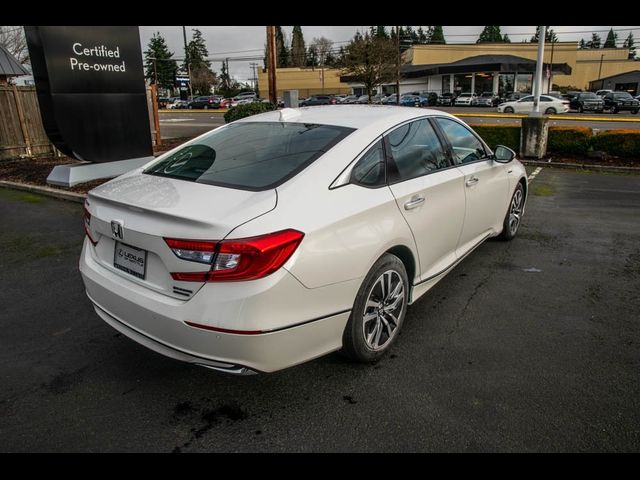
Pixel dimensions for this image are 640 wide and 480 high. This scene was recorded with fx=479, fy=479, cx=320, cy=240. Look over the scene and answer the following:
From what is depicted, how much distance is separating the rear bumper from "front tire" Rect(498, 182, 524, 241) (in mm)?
3331

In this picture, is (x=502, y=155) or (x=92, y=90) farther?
(x=92, y=90)

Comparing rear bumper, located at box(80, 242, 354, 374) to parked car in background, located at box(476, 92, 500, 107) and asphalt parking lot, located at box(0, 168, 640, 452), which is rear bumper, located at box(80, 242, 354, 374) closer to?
asphalt parking lot, located at box(0, 168, 640, 452)

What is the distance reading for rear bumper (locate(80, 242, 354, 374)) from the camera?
2.27 m

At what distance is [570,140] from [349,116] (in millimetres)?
10040

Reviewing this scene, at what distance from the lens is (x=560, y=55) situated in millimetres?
63906

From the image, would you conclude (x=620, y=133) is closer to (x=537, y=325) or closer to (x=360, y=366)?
(x=537, y=325)

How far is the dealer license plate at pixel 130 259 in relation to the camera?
2.55 meters

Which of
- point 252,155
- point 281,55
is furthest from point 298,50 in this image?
point 252,155

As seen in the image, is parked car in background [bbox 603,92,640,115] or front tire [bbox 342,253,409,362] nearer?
front tire [bbox 342,253,409,362]

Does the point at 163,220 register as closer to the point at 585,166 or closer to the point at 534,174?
the point at 534,174

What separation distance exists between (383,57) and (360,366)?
1093 inches

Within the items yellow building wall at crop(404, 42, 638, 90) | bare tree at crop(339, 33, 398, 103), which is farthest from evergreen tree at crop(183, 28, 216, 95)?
bare tree at crop(339, 33, 398, 103)

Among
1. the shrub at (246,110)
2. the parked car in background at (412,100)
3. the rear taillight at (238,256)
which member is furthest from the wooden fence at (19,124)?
the parked car in background at (412,100)
